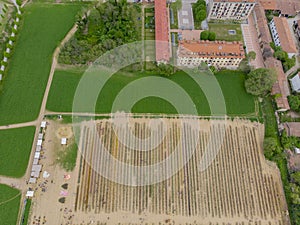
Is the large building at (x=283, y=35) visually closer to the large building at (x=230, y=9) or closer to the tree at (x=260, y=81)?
the large building at (x=230, y=9)

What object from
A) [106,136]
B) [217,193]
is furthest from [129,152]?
[217,193]

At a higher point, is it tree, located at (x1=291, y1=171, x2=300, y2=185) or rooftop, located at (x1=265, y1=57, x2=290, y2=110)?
rooftop, located at (x1=265, y1=57, x2=290, y2=110)

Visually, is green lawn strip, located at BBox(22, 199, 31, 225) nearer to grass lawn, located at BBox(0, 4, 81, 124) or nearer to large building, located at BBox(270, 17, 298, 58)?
grass lawn, located at BBox(0, 4, 81, 124)

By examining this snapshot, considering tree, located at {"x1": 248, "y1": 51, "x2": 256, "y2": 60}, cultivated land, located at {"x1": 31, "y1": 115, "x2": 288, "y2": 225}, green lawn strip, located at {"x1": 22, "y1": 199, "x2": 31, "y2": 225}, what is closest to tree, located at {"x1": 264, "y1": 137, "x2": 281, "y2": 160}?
cultivated land, located at {"x1": 31, "y1": 115, "x2": 288, "y2": 225}

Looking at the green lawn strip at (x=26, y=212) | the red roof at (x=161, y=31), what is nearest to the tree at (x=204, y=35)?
the red roof at (x=161, y=31)

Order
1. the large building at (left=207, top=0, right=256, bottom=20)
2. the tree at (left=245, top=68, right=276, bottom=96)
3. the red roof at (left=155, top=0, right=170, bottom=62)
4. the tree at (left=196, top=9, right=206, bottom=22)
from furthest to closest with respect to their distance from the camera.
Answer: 1. the tree at (left=196, top=9, right=206, bottom=22)
2. the large building at (left=207, top=0, right=256, bottom=20)
3. the red roof at (left=155, top=0, right=170, bottom=62)
4. the tree at (left=245, top=68, right=276, bottom=96)

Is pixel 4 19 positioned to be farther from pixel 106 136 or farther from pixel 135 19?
pixel 106 136
